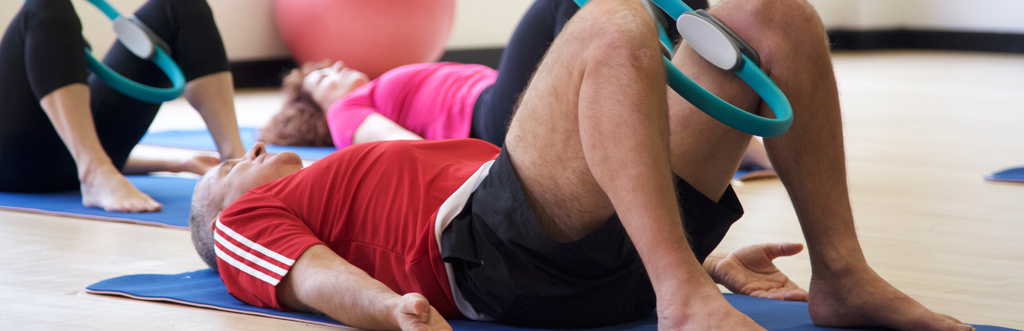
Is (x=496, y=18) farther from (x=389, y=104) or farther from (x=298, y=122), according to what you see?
Answer: (x=389, y=104)

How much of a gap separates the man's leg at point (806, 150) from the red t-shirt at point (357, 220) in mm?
359

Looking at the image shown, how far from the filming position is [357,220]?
156cm

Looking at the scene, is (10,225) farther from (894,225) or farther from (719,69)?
(894,225)

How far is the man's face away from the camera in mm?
1711

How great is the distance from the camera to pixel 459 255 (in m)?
1.41

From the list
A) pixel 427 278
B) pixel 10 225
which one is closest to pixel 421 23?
pixel 10 225

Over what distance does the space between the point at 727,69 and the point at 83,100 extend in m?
1.98

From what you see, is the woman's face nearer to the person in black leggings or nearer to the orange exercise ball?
the person in black leggings

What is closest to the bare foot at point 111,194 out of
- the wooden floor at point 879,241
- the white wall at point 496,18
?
the wooden floor at point 879,241

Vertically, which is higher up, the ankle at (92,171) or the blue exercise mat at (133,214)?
the ankle at (92,171)

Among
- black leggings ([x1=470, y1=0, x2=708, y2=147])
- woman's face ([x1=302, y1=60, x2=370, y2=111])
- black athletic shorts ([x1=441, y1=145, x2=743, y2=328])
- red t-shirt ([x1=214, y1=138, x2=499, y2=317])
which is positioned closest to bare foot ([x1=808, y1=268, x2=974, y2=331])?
black athletic shorts ([x1=441, y1=145, x2=743, y2=328])

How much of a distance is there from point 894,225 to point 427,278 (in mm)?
1396

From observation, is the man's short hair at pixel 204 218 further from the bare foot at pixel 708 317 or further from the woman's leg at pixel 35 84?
the woman's leg at pixel 35 84

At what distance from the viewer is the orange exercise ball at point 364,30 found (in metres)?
5.94
